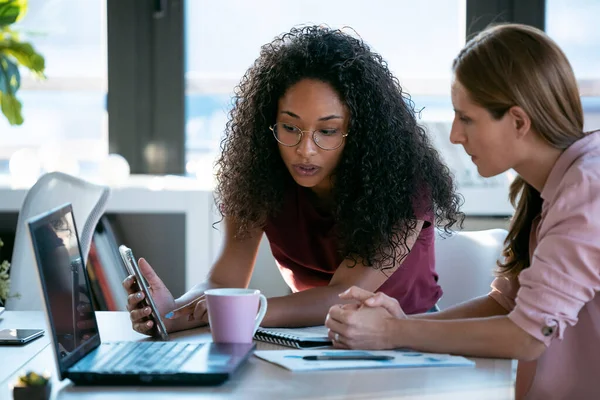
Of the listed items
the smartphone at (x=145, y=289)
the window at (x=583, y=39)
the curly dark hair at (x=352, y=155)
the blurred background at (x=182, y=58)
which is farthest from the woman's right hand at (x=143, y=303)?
the window at (x=583, y=39)

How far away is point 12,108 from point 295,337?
6.07ft

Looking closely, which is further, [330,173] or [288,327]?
[330,173]

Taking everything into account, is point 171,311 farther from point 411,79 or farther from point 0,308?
point 411,79

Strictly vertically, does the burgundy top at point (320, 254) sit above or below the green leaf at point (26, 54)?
below

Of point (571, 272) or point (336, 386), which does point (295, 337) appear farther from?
point (571, 272)

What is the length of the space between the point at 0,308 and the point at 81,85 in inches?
78.3

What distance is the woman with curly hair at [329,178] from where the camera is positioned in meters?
1.72

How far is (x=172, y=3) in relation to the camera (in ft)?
11.3

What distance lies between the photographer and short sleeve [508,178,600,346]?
1225mm

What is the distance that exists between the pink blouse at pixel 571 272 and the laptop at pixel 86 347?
417 mm

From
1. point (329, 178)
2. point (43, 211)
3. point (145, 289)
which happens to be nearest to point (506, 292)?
point (329, 178)

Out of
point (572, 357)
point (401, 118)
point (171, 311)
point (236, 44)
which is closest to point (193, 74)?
point (236, 44)

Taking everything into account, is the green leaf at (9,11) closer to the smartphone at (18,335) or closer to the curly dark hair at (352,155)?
the curly dark hair at (352,155)

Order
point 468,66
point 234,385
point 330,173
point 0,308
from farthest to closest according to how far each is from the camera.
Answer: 1. point 330,173
2. point 0,308
3. point 468,66
4. point 234,385
